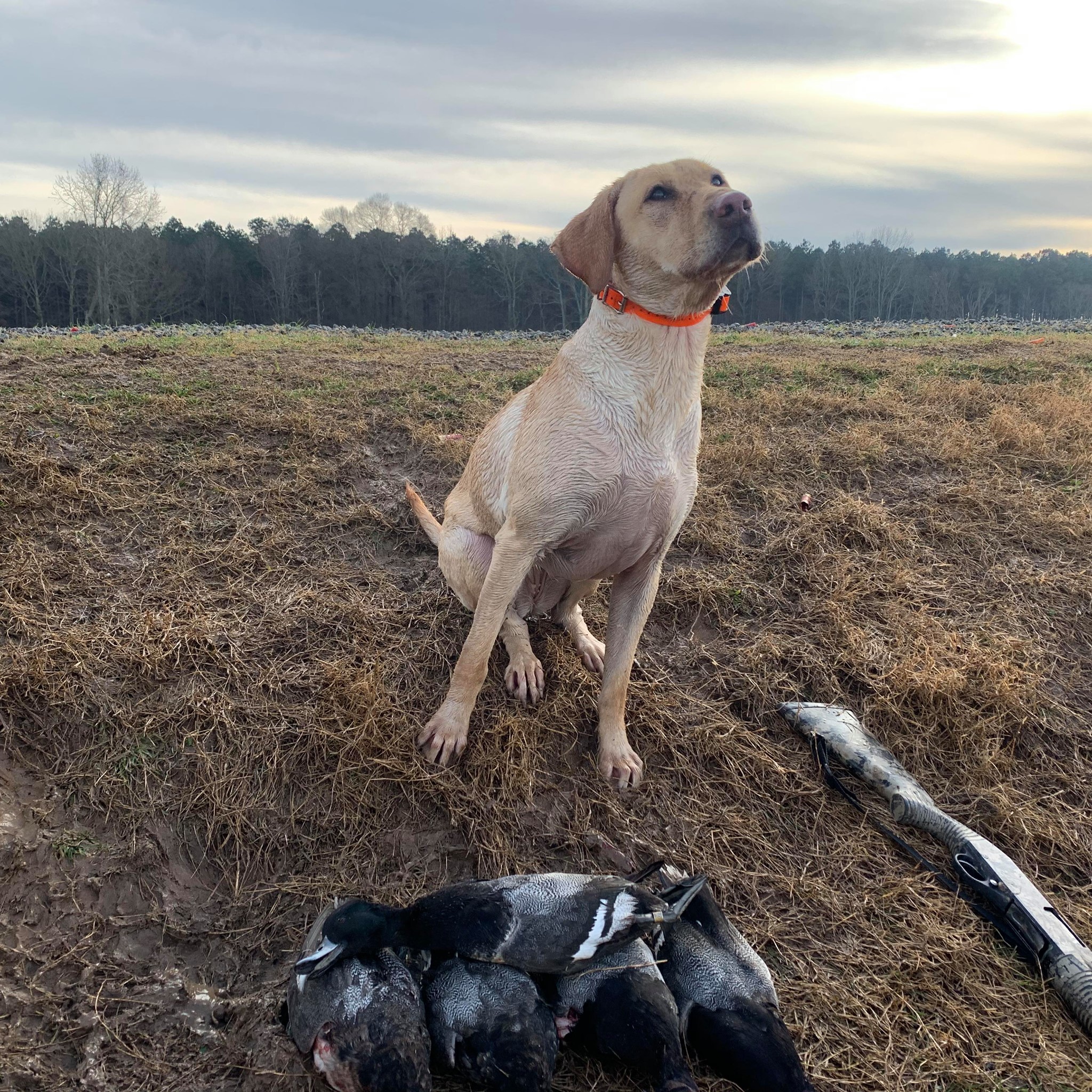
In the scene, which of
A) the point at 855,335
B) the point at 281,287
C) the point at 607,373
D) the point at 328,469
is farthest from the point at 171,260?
the point at 607,373

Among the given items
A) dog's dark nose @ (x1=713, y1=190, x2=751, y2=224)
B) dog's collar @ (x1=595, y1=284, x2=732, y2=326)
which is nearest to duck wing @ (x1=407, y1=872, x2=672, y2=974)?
dog's collar @ (x1=595, y1=284, x2=732, y2=326)

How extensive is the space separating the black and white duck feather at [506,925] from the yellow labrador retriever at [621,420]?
79cm

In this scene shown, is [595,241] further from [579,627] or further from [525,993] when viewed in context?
[525,993]

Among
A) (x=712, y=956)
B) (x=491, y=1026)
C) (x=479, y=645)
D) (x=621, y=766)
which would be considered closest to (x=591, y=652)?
(x=621, y=766)

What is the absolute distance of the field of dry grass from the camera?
7.25 feet

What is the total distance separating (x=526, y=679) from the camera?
327 centimetres

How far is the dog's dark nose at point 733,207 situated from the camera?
232cm

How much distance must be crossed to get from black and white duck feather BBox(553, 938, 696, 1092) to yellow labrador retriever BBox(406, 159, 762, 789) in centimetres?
91

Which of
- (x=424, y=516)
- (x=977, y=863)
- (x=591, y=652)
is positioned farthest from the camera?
(x=424, y=516)

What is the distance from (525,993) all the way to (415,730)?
1.17 m

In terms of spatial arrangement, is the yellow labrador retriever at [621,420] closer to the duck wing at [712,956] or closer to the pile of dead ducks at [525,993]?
the duck wing at [712,956]

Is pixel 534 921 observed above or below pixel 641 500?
below

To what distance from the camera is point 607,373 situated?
2623 mm

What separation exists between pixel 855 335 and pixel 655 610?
19419 millimetres
